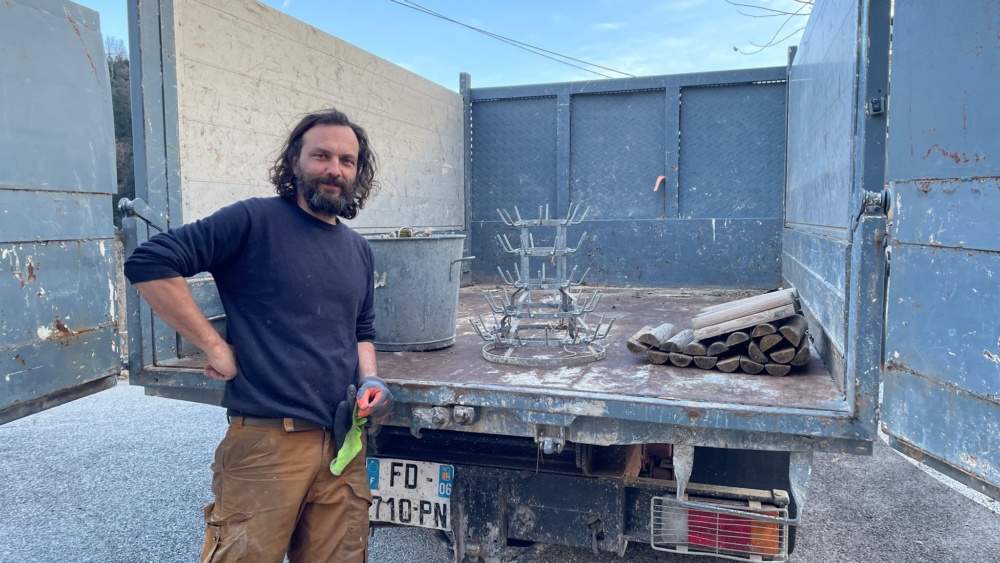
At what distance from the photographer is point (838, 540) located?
325cm

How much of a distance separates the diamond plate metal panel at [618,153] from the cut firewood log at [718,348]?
3.20 meters

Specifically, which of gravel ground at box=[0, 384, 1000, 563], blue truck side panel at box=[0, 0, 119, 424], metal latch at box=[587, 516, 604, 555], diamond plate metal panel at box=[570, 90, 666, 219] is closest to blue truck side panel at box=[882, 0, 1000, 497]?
metal latch at box=[587, 516, 604, 555]

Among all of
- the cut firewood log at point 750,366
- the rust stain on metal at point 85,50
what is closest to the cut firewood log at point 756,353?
the cut firewood log at point 750,366

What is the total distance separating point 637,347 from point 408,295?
3.50 feet

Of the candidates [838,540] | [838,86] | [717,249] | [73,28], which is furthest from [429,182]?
[838,540]

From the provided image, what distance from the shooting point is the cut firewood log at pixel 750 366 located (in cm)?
242

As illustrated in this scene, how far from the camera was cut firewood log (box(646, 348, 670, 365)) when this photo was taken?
8.64ft

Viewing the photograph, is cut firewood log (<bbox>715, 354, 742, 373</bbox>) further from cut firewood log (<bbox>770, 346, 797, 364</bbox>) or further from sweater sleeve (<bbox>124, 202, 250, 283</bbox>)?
sweater sleeve (<bbox>124, 202, 250, 283</bbox>)

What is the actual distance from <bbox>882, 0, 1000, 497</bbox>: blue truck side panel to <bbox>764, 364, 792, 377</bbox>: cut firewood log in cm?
42

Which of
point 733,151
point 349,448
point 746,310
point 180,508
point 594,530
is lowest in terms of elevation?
point 180,508

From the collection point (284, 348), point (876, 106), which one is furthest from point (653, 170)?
point (284, 348)

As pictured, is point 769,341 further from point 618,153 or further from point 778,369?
point 618,153

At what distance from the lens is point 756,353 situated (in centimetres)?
243

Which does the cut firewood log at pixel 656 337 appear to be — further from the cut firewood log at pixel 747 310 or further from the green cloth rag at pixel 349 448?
the green cloth rag at pixel 349 448
